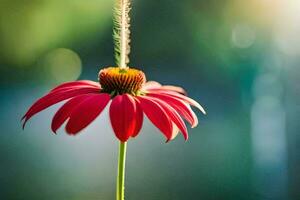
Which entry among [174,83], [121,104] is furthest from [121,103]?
[174,83]

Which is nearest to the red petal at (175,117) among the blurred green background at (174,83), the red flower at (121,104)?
the red flower at (121,104)

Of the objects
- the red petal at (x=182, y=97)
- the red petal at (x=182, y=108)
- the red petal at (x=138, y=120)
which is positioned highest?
the red petal at (x=182, y=97)

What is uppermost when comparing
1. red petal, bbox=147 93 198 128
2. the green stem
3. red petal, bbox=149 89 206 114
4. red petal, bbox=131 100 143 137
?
red petal, bbox=149 89 206 114

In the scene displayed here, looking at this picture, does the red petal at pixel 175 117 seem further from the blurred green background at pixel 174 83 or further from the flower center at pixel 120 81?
the blurred green background at pixel 174 83

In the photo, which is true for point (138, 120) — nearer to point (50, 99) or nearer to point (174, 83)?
point (50, 99)

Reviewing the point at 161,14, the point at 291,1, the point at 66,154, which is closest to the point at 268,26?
the point at 291,1

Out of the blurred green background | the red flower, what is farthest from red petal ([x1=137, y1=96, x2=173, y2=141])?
the blurred green background

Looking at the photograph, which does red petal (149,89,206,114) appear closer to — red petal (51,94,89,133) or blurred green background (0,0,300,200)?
red petal (51,94,89,133)
